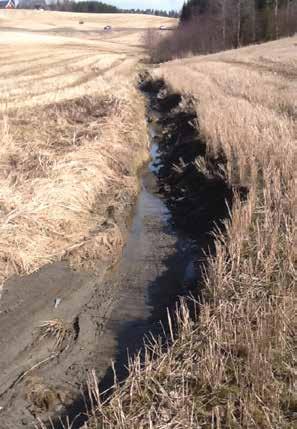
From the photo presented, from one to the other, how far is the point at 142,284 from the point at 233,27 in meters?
49.5

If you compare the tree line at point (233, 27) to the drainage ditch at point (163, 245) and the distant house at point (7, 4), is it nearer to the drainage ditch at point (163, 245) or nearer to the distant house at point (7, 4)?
the drainage ditch at point (163, 245)

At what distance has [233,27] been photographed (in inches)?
2063

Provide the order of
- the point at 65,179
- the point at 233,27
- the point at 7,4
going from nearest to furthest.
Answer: the point at 65,179 < the point at 233,27 < the point at 7,4

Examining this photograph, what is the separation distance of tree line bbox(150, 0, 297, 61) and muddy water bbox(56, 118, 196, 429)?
44.7 meters

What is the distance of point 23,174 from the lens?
29.6ft

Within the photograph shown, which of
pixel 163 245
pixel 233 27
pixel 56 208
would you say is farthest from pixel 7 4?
pixel 163 245

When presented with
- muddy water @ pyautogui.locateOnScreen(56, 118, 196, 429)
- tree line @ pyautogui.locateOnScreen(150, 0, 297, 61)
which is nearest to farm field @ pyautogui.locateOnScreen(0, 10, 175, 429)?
muddy water @ pyautogui.locateOnScreen(56, 118, 196, 429)

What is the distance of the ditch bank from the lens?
192 inches

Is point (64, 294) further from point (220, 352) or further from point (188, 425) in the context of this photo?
point (188, 425)

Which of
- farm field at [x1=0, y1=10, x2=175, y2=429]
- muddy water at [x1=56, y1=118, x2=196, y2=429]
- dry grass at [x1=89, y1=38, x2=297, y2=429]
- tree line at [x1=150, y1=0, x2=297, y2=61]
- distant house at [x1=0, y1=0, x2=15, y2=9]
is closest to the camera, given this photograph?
dry grass at [x1=89, y1=38, x2=297, y2=429]

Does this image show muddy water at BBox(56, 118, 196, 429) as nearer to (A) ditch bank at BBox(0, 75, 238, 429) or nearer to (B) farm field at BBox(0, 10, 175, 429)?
(A) ditch bank at BBox(0, 75, 238, 429)

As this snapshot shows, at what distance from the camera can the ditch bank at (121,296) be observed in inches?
192

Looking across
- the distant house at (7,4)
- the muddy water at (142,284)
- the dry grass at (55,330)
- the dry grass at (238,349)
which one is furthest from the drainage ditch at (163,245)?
the distant house at (7,4)

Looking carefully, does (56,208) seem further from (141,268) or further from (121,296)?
(121,296)
